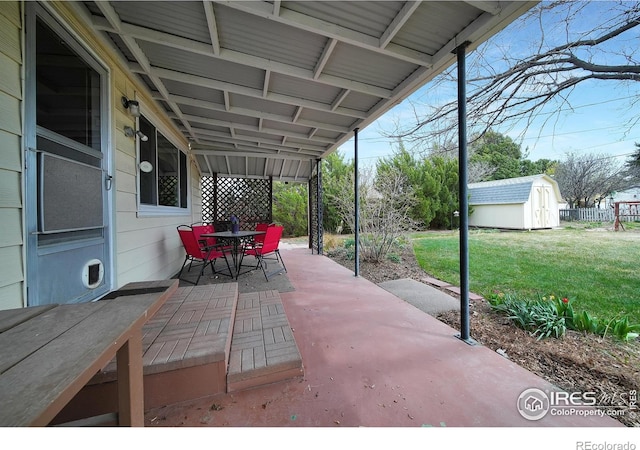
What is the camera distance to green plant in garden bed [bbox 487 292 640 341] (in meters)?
2.16

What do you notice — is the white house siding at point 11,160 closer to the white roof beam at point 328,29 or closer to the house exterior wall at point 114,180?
the house exterior wall at point 114,180

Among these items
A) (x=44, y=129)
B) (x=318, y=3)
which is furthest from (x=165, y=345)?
(x=318, y=3)

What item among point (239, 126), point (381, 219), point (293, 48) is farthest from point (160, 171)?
point (381, 219)

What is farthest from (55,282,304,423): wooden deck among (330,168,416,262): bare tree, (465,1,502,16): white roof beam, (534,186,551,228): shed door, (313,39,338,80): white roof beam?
(534,186,551,228): shed door

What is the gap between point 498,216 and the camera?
1214cm

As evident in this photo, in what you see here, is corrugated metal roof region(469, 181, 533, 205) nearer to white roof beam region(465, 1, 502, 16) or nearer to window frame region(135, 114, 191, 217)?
white roof beam region(465, 1, 502, 16)

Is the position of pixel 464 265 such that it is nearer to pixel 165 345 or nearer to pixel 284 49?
pixel 165 345

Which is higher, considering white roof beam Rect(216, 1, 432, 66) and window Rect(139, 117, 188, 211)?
white roof beam Rect(216, 1, 432, 66)

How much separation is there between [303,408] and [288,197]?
9.96m

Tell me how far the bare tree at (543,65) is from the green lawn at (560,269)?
7.07 feet

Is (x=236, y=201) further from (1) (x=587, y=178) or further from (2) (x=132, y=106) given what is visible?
(1) (x=587, y=178)

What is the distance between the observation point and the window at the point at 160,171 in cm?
308

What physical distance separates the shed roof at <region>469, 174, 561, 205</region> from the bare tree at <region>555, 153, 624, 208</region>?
13.0 feet

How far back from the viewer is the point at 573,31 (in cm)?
282
